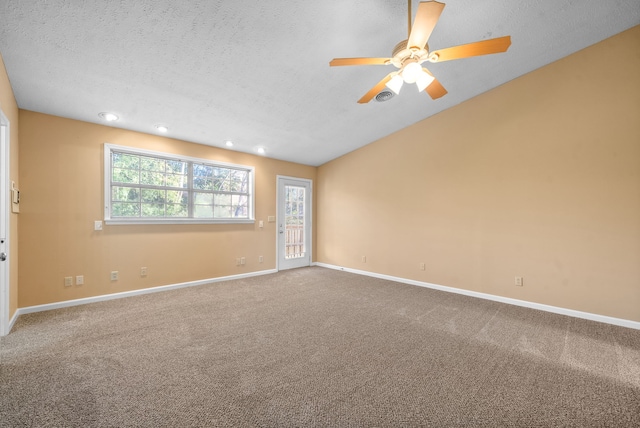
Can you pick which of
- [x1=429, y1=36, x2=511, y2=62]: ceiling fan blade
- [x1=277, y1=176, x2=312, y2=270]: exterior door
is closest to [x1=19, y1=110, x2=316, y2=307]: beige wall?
[x1=277, y1=176, x2=312, y2=270]: exterior door

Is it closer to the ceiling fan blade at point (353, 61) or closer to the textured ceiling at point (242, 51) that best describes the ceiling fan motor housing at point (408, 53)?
the ceiling fan blade at point (353, 61)

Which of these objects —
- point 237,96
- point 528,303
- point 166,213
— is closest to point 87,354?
point 166,213

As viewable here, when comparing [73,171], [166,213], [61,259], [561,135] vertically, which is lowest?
[61,259]

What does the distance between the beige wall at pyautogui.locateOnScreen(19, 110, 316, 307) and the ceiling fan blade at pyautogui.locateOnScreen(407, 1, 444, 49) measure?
155 inches

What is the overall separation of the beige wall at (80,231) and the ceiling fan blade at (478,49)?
4066 millimetres

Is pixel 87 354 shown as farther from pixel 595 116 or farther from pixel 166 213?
pixel 595 116

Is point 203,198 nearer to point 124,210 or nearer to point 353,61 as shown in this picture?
point 124,210

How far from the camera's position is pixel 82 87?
2.85 m

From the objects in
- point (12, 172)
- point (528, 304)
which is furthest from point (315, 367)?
point (12, 172)

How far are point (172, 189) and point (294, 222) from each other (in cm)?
263

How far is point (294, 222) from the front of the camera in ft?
19.9

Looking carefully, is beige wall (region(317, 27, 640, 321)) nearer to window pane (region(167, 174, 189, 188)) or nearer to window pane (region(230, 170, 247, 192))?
window pane (region(230, 170, 247, 192))

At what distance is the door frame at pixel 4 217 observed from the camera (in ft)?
8.31

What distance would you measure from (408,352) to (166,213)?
4.07 metres
